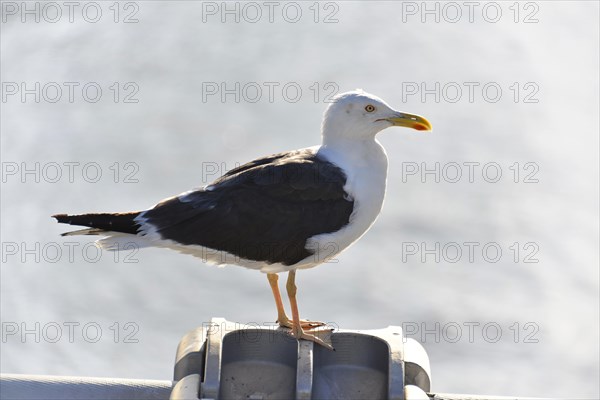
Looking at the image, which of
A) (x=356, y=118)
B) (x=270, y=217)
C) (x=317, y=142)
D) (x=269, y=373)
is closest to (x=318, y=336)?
(x=269, y=373)

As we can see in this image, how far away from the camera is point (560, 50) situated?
11.1 metres

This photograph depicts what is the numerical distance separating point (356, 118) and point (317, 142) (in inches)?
129

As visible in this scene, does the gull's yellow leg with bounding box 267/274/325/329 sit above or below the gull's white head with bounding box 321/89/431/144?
below

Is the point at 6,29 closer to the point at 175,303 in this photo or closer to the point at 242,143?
the point at 242,143

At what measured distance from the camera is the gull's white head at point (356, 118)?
638 centimetres

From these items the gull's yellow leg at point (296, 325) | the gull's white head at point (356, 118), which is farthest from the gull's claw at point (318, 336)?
the gull's white head at point (356, 118)

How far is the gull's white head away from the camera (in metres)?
6.38

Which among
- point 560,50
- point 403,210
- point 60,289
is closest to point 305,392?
point 60,289

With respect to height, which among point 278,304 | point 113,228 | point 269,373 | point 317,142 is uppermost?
point 317,142

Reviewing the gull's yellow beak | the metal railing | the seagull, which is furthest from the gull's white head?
the metal railing

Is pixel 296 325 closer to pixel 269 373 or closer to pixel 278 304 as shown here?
pixel 278 304

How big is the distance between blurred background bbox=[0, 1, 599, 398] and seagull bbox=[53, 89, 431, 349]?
1.67m

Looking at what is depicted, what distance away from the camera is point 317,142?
9656 mm

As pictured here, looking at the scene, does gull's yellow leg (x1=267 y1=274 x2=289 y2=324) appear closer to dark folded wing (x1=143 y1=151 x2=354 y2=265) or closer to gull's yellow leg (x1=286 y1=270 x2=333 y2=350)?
gull's yellow leg (x1=286 y1=270 x2=333 y2=350)
